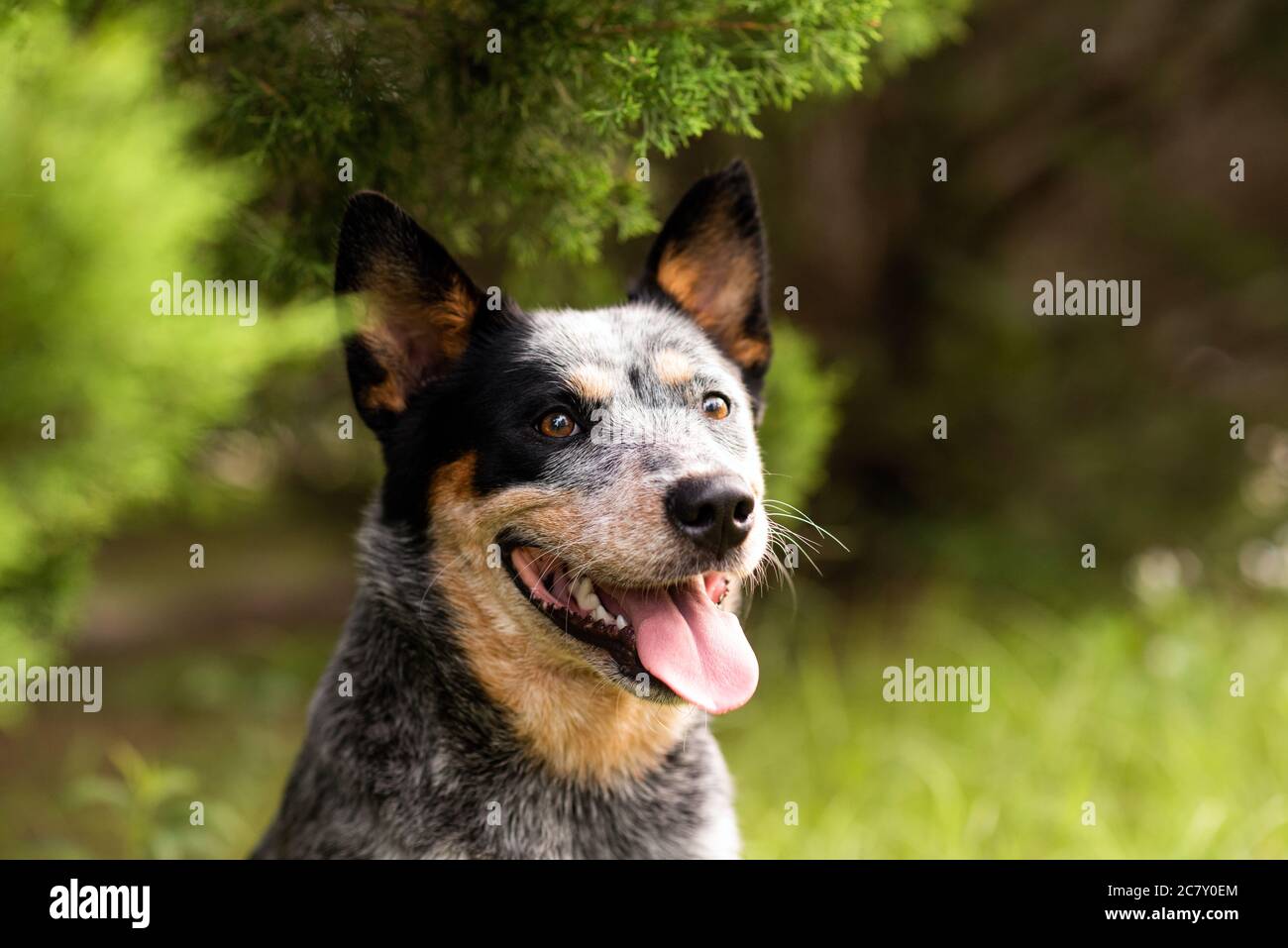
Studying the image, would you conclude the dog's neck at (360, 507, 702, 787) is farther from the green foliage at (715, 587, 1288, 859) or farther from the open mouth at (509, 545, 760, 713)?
the green foliage at (715, 587, 1288, 859)

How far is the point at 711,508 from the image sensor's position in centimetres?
255

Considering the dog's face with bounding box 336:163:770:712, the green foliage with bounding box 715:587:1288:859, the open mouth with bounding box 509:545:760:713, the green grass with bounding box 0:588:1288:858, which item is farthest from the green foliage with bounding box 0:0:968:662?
the green foliage with bounding box 715:587:1288:859

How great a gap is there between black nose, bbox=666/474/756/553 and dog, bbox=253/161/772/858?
0.12 ft

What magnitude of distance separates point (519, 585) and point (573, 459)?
0.34 m

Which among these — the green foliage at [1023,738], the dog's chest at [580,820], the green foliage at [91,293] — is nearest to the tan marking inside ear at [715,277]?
the dog's chest at [580,820]

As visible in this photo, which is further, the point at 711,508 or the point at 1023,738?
the point at 1023,738

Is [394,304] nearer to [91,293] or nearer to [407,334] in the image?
[407,334]

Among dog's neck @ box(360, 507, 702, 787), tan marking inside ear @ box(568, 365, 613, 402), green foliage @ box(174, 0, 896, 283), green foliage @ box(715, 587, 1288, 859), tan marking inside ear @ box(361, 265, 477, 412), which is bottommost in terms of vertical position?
green foliage @ box(715, 587, 1288, 859)

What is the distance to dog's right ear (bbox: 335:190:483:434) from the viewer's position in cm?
274

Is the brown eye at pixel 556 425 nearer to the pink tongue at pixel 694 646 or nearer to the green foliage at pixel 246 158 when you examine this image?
the pink tongue at pixel 694 646

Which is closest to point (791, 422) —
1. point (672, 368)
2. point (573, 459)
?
point (672, 368)

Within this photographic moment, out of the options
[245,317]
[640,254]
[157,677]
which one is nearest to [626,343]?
[245,317]

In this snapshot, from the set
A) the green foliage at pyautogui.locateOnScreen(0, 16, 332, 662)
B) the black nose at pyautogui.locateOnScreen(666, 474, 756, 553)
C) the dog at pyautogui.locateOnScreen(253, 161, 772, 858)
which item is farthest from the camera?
the dog at pyautogui.locateOnScreen(253, 161, 772, 858)

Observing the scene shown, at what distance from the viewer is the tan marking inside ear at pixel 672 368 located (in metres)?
2.97
